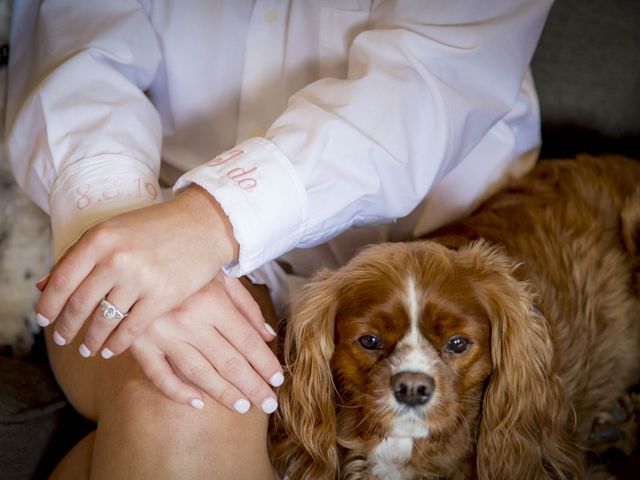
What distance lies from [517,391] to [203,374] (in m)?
0.55

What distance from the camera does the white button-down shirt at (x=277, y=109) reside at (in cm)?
115

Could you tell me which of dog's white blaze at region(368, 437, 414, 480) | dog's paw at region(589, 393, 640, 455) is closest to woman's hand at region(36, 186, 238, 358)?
dog's white blaze at region(368, 437, 414, 480)

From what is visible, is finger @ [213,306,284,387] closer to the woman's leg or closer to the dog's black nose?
the woman's leg

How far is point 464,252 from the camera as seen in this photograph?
1.31 metres

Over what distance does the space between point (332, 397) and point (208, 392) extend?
0.27 metres

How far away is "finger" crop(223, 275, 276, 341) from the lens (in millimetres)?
1184

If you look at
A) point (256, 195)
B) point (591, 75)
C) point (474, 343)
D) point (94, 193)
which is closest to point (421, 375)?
point (474, 343)

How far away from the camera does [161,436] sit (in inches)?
43.6

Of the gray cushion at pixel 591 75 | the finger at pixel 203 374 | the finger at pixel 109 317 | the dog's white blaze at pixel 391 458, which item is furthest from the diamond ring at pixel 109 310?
the gray cushion at pixel 591 75

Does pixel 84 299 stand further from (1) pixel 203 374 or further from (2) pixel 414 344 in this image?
(2) pixel 414 344

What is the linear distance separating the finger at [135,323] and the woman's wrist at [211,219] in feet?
0.41

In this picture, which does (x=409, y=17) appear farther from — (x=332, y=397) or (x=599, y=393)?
(x=599, y=393)

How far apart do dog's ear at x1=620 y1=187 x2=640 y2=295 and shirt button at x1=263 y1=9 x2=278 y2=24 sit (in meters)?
0.84

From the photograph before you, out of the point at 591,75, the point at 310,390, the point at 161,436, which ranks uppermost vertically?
the point at 591,75
